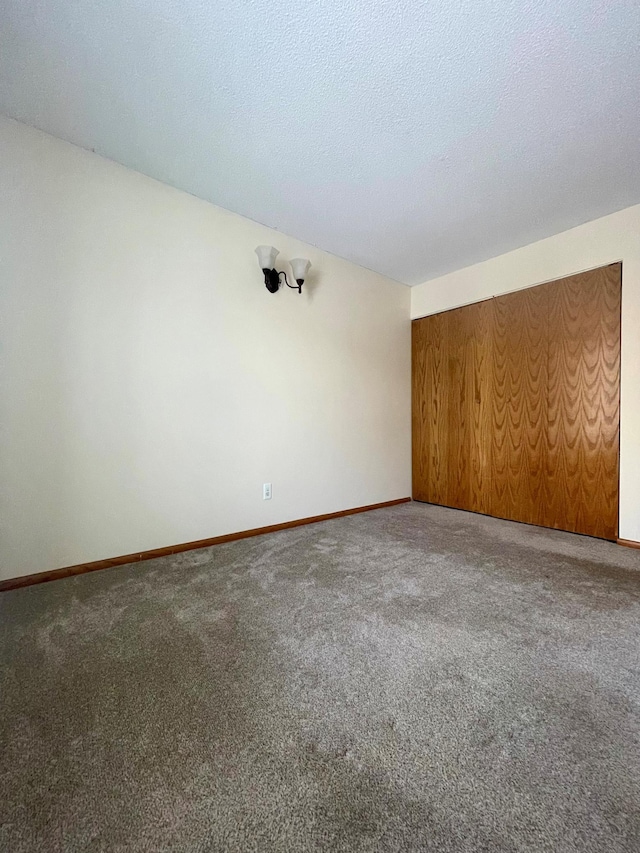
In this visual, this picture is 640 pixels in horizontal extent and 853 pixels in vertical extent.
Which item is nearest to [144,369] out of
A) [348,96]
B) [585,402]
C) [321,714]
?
[348,96]

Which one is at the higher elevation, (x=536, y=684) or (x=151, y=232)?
(x=151, y=232)

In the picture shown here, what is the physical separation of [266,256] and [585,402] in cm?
247

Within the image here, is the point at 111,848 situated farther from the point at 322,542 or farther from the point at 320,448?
the point at 320,448

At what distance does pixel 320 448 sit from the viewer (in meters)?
2.89

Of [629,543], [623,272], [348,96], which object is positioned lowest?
[629,543]

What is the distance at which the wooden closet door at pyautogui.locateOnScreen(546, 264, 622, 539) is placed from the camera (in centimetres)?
239

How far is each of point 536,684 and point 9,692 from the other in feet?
5.13

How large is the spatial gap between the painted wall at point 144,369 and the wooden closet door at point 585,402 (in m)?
1.63

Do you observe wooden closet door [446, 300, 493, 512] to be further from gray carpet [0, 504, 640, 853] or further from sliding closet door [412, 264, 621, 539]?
gray carpet [0, 504, 640, 853]

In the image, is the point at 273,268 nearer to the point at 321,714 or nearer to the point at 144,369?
the point at 144,369

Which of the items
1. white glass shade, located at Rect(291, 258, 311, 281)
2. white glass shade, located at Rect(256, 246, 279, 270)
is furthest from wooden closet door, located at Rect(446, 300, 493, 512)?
white glass shade, located at Rect(256, 246, 279, 270)

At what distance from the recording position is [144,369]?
6.73ft

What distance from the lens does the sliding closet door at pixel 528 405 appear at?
2430 millimetres

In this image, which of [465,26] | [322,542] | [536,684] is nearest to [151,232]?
[465,26]
